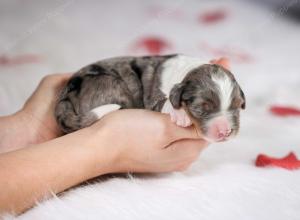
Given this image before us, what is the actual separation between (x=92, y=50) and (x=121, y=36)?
1.44 feet

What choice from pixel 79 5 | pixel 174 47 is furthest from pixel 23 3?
pixel 174 47

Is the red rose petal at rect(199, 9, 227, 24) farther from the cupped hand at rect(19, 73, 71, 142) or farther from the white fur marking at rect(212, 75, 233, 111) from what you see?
the white fur marking at rect(212, 75, 233, 111)

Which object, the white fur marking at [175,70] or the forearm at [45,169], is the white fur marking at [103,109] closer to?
Result: the forearm at [45,169]

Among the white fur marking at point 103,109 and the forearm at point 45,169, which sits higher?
the white fur marking at point 103,109

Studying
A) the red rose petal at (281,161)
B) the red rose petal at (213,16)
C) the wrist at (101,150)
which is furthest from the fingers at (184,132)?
the red rose petal at (213,16)

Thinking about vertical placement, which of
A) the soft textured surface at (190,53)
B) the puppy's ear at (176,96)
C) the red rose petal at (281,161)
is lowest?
the red rose petal at (281,161)

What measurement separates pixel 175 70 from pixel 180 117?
1.33ft

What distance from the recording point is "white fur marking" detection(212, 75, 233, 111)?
2555 mm

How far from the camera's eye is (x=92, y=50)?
469cm

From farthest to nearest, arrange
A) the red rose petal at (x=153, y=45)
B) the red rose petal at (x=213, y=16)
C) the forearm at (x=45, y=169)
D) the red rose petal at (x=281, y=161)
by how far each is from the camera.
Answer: the red rose petal at (x=213, y=16) < the red rose petal at (x=153, y=45) < the red rose petal at (x=281, y=161) < the forearm at (x=45, y=169)

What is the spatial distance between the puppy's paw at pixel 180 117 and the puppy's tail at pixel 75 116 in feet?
1.11

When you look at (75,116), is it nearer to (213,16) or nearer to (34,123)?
(34,123)

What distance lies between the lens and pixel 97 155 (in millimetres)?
2594

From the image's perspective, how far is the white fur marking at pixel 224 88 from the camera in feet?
8.38
